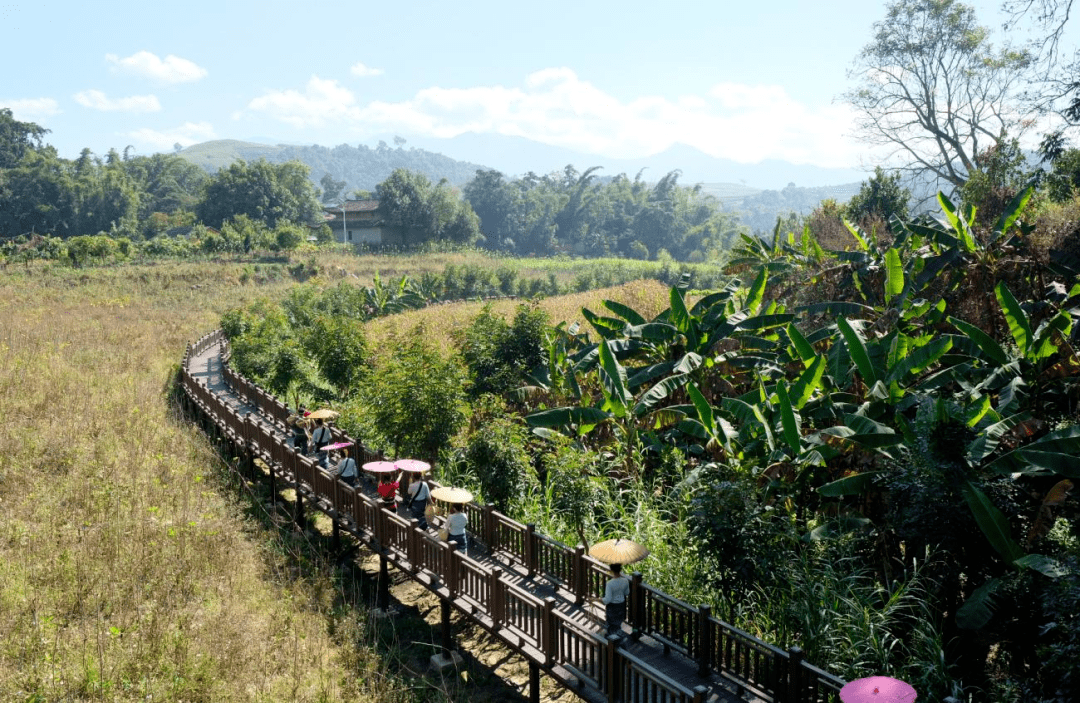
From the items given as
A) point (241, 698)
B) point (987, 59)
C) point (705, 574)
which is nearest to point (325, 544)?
point (241, 698)

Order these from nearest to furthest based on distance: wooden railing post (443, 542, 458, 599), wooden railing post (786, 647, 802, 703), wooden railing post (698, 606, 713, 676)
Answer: wooden railing post (786, 647, 802, 703) < wooden railing post (698, 606, 713, 676) < wooden railing post (443, 542, 458, 599)

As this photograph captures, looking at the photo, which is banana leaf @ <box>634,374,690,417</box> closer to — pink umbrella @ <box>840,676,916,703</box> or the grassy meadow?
the grassy meadow

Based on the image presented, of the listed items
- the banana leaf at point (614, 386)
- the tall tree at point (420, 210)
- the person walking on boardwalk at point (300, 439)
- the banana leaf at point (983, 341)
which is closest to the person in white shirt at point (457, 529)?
the banana leaf at point (614, 386)

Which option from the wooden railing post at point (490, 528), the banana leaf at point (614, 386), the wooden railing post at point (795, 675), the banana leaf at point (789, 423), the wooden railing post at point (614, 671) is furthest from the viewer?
the banana leaf at point (614, 386)

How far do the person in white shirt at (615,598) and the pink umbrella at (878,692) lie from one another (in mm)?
2969

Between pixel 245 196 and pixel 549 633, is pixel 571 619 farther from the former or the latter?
pixel 245 196

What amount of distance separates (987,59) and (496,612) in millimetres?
31645

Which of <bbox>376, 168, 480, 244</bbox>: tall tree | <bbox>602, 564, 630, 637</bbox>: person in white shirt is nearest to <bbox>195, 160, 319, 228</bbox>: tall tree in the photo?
<bbox>376, 168, 480, 244</bbox>: tall tree

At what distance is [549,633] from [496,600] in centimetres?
101

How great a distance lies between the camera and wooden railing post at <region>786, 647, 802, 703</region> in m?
6.84

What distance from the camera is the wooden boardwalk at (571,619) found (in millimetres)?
7297

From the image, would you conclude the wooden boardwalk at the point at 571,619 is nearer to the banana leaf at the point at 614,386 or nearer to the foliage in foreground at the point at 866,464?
the foliage in foreground at the point at 866,464

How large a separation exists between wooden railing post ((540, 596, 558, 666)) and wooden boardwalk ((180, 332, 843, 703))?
0.01 m

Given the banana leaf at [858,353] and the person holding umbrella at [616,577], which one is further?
the banana leaf at [858,353]
